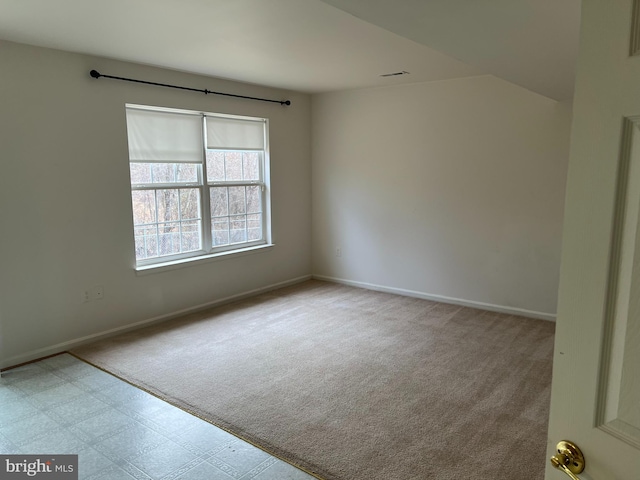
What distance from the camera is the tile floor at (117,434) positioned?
87.4 inches

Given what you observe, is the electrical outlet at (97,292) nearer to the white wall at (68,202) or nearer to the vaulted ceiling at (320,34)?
the white wall at (68,202)

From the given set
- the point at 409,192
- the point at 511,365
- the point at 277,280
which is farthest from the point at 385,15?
the point at 277,280

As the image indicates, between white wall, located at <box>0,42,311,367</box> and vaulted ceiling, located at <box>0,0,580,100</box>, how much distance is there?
0.25 m

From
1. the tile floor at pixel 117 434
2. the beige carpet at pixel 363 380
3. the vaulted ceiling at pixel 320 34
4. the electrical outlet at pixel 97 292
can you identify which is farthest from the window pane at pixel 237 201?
the tile floor at pixel 117 434

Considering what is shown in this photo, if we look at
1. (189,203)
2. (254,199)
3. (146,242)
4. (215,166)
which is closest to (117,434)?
(146,242)

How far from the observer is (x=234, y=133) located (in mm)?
4961

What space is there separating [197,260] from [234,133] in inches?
58.0

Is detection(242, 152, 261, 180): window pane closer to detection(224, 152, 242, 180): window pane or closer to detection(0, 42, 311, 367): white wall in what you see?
detection(224, 152, 242, 180): window pane

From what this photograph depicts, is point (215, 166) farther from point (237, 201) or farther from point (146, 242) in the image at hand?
point (146, 242)

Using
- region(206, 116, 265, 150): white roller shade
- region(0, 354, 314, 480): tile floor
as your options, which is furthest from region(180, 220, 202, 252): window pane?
region(0, 354, 314, 480): tile floor

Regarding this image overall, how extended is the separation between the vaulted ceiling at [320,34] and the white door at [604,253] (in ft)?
3.54

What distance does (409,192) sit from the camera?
5.10 m

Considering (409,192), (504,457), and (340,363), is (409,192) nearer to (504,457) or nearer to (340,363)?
(340,363)

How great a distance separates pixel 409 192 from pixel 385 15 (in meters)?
3.40
